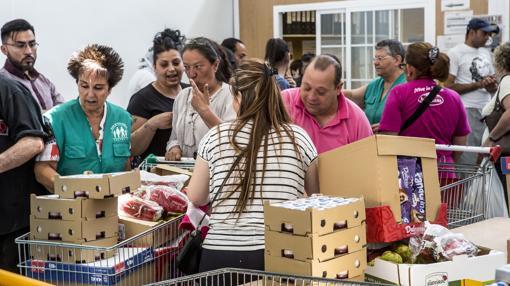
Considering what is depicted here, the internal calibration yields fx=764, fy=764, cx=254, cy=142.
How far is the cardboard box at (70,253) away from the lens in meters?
2.89

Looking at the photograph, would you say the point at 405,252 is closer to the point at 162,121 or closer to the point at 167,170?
the point at 167,170

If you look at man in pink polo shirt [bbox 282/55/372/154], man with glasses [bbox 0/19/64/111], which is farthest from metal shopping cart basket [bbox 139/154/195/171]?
man with glasses [bbox 0/19/64/111]

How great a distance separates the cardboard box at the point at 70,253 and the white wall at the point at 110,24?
3.99 metres

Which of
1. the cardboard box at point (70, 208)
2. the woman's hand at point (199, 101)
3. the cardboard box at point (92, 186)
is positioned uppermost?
the woman's hand at point (199, 101)

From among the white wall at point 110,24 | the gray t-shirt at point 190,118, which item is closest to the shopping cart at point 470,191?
the gray t-shirt at point 190,118

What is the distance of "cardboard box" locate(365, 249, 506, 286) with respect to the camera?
242cm

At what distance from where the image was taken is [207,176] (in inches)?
111

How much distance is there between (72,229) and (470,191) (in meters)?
2.00

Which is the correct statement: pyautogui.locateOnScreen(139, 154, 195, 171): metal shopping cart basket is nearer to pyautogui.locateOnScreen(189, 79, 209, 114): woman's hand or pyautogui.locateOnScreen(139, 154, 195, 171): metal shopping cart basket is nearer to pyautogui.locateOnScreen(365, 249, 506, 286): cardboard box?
pyautogui.locateOnScreen(189, 79, 209, 114): woman's hand

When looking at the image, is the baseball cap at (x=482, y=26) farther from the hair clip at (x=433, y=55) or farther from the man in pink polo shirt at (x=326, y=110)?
the man in pink polo shirt at (x=326, y=110)

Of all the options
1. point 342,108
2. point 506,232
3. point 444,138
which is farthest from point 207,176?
point 444,138

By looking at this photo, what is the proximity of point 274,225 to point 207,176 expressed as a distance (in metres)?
0.56

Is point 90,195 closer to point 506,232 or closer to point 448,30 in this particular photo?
point 506,232

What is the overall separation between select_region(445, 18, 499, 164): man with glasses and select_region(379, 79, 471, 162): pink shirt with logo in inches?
117
